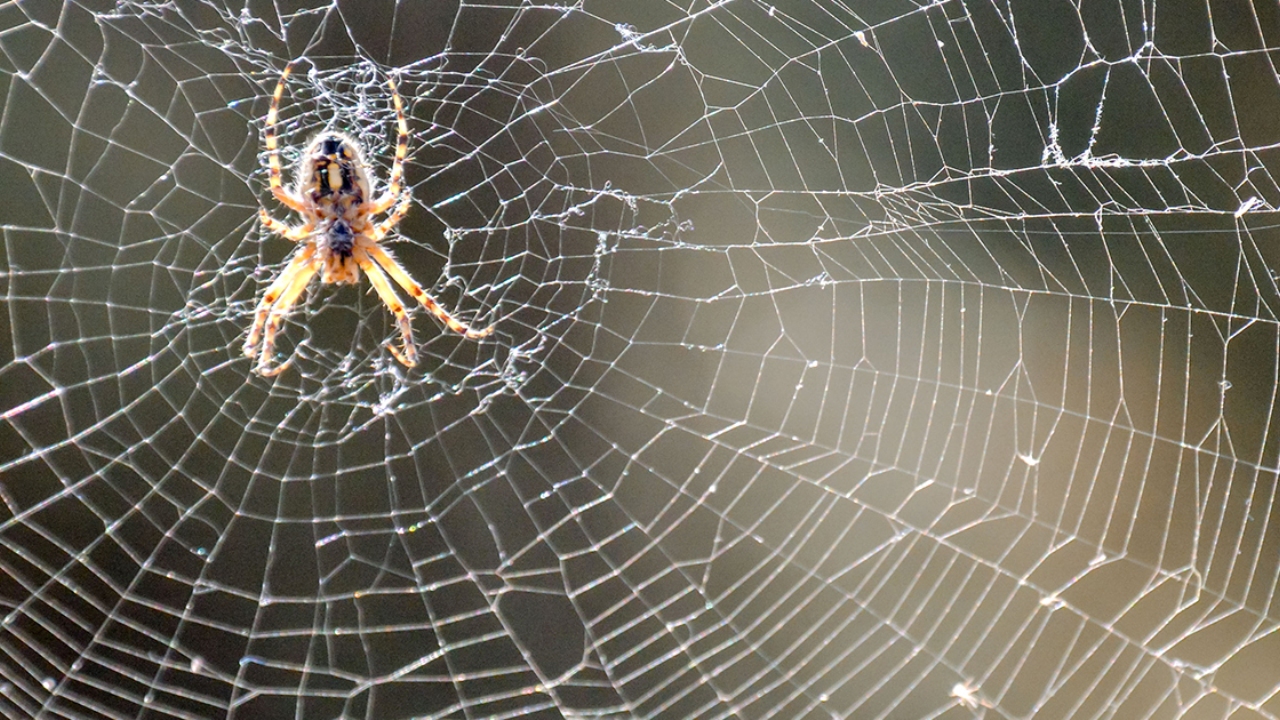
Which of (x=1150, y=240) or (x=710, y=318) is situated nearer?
(x=1150, y=240)

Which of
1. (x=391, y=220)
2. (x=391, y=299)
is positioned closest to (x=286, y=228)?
(x=391, y=220)

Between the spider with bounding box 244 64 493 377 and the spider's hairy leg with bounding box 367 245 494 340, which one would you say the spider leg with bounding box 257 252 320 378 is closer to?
the spider with bounding box 244 64 493 377

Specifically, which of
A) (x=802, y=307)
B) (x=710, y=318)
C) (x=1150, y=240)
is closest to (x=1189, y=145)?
(x=1150, y=240)

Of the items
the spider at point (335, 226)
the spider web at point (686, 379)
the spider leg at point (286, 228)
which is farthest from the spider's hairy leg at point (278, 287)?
the spider web at point (686, 379)

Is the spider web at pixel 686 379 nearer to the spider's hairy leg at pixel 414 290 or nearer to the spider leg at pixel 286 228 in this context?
the spider's hairy leg at pixel 414 290

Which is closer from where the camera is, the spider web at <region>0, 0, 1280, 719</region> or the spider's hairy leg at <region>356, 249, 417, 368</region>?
the spider's hairy leg at <region>356, 249, 417, 368</region>

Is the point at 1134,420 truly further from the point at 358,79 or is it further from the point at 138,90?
the point at 138,90

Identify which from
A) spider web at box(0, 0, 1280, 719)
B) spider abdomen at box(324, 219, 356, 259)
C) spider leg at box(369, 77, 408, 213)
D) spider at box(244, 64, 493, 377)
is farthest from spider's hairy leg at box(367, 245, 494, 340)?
spider web at box(0, 0, 1280, 719)

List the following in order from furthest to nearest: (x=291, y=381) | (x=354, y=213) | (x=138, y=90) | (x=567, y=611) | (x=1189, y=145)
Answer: (x=567, y=611), (x=1189, y=145), (x=138, y=90), (x=291, y=381), (x=354, y=213)
